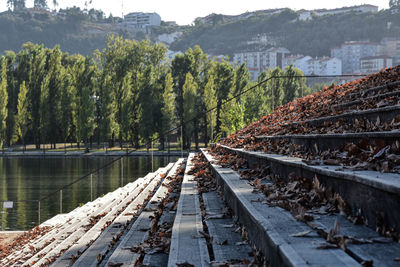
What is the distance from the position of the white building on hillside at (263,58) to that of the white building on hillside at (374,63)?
27101mm

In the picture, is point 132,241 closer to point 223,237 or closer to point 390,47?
point 223,237

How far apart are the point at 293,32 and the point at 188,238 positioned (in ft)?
593

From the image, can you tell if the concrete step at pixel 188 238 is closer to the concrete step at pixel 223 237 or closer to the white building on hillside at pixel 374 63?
the concrete step at pixel 223 237

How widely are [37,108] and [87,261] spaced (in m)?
49.4

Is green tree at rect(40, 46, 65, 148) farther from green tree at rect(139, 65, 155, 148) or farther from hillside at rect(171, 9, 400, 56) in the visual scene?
hillside at rect(171, 9, 400, 56)

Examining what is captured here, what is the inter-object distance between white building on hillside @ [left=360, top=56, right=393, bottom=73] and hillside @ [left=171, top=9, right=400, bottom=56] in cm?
1859

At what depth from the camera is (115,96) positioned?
161 ft

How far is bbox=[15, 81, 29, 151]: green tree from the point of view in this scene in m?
48.1

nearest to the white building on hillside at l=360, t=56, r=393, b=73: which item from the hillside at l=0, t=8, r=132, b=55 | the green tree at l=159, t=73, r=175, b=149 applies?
the hillside at l=0, t=8, r=132, b=55

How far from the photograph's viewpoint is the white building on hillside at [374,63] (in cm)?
13465

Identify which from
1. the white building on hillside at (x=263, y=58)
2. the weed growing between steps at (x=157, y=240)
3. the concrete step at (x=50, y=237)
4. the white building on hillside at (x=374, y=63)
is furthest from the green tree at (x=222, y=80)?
the white building on hillside at (x=263, y=58)

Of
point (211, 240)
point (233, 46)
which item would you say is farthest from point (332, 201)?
point (233, 46)

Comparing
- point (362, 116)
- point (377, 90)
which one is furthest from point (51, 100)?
point (362, 116)

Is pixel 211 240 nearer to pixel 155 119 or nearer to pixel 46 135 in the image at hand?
pixel 155 119
